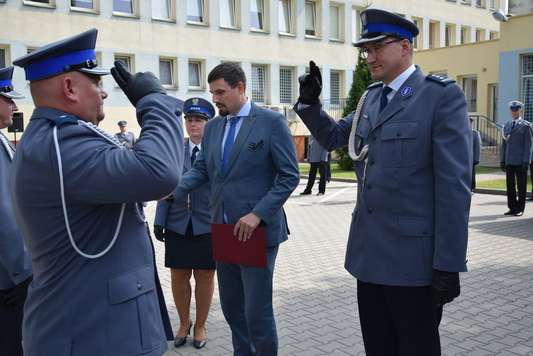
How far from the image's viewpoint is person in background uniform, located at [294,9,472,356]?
2.68 m

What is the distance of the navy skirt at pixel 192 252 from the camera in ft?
15.1

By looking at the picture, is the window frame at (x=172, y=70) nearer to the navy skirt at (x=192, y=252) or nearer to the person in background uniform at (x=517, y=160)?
the person in background uniform at (x=517, y=160)

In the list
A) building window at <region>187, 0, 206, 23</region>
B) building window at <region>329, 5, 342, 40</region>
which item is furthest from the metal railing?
building window at <region>187, 0, 206, 23</region>

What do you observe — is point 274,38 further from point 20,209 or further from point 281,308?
point 20,209

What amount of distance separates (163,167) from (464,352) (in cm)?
332

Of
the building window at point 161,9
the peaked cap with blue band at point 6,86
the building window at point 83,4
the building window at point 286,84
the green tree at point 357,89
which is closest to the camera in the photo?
the peaked cap with blue band at point 6,86

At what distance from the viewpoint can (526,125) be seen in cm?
1175

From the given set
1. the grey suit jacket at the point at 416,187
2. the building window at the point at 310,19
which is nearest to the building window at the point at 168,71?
the building window at the point at 310,19

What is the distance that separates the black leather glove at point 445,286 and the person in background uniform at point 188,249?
7.62 feet

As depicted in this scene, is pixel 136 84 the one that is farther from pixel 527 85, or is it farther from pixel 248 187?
pixel 527 85

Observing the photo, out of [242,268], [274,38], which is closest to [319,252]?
[242,268]

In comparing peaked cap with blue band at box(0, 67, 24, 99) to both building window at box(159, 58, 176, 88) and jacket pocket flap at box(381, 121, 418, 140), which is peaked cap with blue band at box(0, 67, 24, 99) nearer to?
jacket pocket flap at box(381, 121, 418, 140)

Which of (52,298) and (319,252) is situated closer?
(52,298)

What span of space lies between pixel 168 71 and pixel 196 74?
1.55 meters
